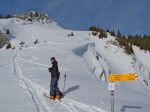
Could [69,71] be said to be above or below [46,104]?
above

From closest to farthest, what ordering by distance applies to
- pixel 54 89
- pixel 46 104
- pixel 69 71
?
pixel 46 104 < pixel 54 89 < pixel 69 71

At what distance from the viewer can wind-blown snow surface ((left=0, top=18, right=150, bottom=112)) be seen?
15.3 metres

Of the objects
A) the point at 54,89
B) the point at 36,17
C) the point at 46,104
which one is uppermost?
the point at 36,17

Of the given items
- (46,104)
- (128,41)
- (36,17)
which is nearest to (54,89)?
(46,104)

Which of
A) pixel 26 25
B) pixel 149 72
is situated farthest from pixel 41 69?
pixel 26 25

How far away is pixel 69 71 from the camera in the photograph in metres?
30.5

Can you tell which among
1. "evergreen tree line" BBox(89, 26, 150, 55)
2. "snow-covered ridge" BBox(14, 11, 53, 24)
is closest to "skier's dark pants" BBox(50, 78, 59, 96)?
"evergreen tree line" BBox(89, 26, 150, 55)

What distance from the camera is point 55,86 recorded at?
650 inches

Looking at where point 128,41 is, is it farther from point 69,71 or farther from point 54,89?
point 54,89

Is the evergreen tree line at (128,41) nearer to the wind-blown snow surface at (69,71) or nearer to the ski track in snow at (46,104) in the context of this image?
the wind-blown snow surface at (69,71)

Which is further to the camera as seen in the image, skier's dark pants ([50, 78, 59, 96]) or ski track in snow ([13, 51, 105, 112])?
skier's dark pants ([50, 78, 59, 96])

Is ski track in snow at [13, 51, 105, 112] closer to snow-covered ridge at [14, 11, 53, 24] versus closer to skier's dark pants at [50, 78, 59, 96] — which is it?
skier's dark pants at [50, 78, 59, 96]

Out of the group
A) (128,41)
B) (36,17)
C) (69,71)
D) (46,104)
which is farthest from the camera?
(36,17)

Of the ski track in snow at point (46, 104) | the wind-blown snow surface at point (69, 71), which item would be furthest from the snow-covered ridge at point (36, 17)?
the ski track in snow at point (46, 104)
